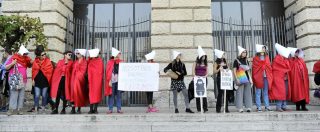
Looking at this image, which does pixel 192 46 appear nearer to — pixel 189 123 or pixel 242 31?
pixel 242 31

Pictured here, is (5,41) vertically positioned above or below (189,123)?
above

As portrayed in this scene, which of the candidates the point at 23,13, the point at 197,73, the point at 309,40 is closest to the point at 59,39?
the point at 23,13

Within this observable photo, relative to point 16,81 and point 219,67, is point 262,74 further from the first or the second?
point 16,81

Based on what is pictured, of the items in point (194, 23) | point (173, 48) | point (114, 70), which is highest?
point (194, 23)

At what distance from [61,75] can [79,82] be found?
648mm

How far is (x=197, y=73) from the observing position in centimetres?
991

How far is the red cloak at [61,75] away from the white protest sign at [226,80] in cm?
474

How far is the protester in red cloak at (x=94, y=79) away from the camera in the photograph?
9902mm

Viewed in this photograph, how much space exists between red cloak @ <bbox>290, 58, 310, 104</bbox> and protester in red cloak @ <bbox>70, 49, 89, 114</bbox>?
6.72 m

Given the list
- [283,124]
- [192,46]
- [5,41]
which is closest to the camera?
[283,124]

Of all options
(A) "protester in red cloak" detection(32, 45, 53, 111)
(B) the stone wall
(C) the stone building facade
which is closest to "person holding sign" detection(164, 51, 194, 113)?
(C) the stone building facade

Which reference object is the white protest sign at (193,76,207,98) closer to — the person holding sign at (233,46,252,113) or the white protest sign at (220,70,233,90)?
the white protest sign at (220,70,233,90)

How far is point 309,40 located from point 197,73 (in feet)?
18.4

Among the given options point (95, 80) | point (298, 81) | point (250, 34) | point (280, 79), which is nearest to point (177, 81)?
point (95, 80)
